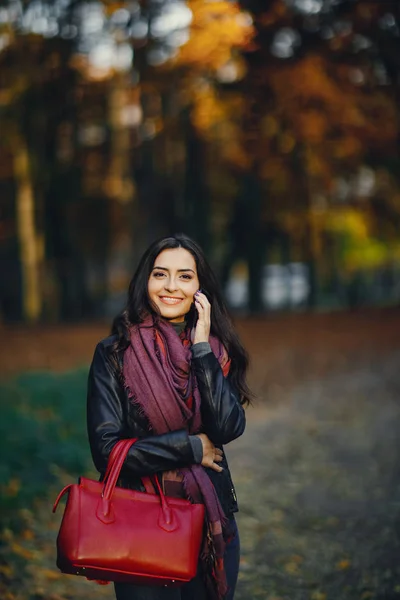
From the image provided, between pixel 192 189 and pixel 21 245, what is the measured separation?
5011 millimetres

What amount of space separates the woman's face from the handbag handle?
1.77ft

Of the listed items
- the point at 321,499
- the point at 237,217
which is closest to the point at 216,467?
the point at 321,499

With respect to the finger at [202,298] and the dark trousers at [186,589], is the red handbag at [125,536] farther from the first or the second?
the finger at [202,298]

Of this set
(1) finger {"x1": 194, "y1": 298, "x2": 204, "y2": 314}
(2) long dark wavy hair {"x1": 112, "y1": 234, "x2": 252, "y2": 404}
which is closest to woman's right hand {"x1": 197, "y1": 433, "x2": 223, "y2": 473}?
(2) long dark wavy hair {"x1": 112, "y1": 234, "x2": 252, "y2": 404}

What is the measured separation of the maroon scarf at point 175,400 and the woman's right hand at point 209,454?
0.03 m

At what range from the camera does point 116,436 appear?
9.59 feet

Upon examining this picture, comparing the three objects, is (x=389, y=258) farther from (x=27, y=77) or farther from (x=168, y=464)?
(x=168, y=464)

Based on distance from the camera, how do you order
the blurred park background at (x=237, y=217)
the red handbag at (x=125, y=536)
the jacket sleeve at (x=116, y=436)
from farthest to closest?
the blurred park background at (x=237, y=217), the jacket sleeve at (x=116, y=436), the red handbag at (x=125, y=536)

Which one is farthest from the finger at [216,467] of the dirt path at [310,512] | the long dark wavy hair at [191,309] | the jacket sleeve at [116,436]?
the dirt path at [310,512]

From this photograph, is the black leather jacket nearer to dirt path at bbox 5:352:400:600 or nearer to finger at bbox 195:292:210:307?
finger at bbox 195:292:210:307

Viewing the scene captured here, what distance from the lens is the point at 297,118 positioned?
20.7 meters

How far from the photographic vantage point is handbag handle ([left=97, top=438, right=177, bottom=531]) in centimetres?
274

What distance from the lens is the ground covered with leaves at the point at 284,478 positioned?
563 cm

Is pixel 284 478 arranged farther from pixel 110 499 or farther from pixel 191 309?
pixel 110 499
